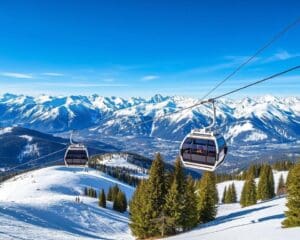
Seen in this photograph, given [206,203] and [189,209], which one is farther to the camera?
[206,203]

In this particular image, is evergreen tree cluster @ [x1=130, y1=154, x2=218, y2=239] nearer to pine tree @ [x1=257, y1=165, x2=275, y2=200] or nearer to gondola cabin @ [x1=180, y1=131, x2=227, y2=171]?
gondola cabin @ [x1=180, y1=131, x2=227, y2=171]

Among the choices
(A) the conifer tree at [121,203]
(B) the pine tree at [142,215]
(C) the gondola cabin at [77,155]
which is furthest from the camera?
(A) the conifer tree at [121,203]

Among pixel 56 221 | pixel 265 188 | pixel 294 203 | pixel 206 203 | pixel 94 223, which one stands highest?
pixel 294 203

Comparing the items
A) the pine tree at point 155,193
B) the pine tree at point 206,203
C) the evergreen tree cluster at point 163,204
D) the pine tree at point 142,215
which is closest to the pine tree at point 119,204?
the pine tree at point 206,203

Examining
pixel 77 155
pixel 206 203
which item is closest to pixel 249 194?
pixel 206 203

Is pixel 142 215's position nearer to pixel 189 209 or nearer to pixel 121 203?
pixel 189 209

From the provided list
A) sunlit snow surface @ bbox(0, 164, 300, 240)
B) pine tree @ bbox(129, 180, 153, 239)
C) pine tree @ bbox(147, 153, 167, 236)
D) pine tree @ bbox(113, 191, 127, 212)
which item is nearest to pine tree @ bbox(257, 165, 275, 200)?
sunlit snow surface @ bbox(0, 164, 300, 240)

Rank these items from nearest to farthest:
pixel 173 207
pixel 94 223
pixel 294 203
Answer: pixel 294 203 → pixel 173 207 → pixel 94 223

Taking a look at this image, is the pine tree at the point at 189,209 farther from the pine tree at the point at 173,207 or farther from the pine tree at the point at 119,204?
the pine tree at the point at 119,204
